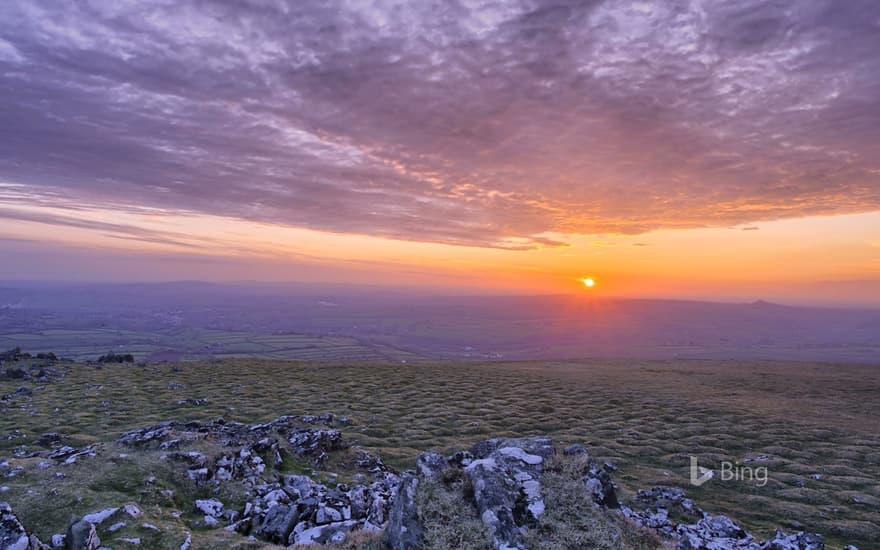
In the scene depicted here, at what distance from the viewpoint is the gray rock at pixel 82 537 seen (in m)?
11.7

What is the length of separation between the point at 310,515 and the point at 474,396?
1259 inches

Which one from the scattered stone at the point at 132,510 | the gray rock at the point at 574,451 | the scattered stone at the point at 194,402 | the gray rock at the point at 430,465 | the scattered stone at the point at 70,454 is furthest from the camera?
the scattered stone at the point at 194,402

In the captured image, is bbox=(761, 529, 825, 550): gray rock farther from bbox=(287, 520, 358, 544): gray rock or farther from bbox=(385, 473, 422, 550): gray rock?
bbox=(287, 520, 358, 544): gray rock

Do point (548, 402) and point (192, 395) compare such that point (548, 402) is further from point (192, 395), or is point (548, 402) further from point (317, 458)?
point (192, 395)

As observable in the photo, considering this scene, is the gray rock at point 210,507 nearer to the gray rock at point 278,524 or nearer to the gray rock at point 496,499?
the gray rock at point 278,524

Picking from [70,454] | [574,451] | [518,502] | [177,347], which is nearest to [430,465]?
[518,502]

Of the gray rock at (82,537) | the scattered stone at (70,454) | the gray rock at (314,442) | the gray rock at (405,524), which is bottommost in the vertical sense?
the gray rock at (314,442)

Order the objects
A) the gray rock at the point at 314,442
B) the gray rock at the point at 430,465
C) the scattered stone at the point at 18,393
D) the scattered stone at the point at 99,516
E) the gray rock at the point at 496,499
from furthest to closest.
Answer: the scattered stone at the point at 18,393, the gray rock at the point at 314,442, the gray rock at the point at 430,465, the scattered stone at the point at 99,516, the gray rock at the point at 496,499

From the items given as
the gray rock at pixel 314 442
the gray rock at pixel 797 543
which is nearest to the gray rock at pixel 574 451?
the gray rock at pixel 797 543

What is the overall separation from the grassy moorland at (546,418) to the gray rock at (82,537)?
1.17 meters

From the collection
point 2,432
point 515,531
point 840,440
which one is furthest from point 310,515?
point 840,440

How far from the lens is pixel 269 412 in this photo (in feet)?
114

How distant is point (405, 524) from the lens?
11.4 metres

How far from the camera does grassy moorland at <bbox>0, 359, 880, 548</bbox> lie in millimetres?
17594
